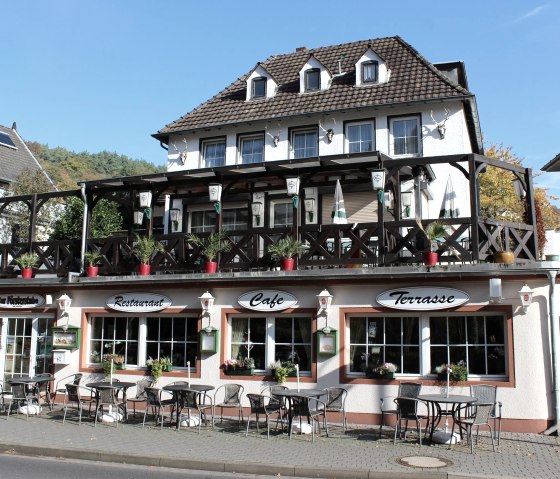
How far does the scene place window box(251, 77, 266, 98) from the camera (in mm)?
23547

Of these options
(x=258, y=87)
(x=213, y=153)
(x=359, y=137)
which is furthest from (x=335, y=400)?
(x=258, y=87)

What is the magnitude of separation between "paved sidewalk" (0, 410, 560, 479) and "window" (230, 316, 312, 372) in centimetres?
194

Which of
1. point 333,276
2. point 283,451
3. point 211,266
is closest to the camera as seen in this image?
point 283,451

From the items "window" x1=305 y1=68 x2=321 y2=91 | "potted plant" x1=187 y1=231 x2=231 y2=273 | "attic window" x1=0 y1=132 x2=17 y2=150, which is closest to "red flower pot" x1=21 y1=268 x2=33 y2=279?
"potted plant" x1=187 y1=231 x2=231 y2=273

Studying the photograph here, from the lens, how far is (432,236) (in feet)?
44.3

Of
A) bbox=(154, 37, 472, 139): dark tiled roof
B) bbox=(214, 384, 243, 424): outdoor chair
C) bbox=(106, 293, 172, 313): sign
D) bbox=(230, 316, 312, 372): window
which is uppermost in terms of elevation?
bbox=(154, 37, 472, 139): dark tiled roof

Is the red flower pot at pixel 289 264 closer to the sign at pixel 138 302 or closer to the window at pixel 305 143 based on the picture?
the sign at pixel 138 302

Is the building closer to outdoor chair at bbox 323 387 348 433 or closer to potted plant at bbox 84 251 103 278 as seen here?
potted plant at bbox 84 251 103 278

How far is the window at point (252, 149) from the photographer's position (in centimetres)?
2231

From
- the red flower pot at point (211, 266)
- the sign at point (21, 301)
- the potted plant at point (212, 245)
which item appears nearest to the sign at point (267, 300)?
the red flower pot at point (211, 266)

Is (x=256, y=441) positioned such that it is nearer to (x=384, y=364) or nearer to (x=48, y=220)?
(x=384, y=364)

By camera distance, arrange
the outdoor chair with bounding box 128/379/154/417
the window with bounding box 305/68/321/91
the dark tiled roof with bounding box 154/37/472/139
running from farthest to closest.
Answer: the window with bounding box 305/68/321/91, the dark tiled roof with bounding box 154/37/472/139, the outdoor chair with bounding box 128/379/154/417

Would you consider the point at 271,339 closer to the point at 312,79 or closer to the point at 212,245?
the point at 212,245

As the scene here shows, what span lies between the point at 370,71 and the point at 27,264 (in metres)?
12.8
